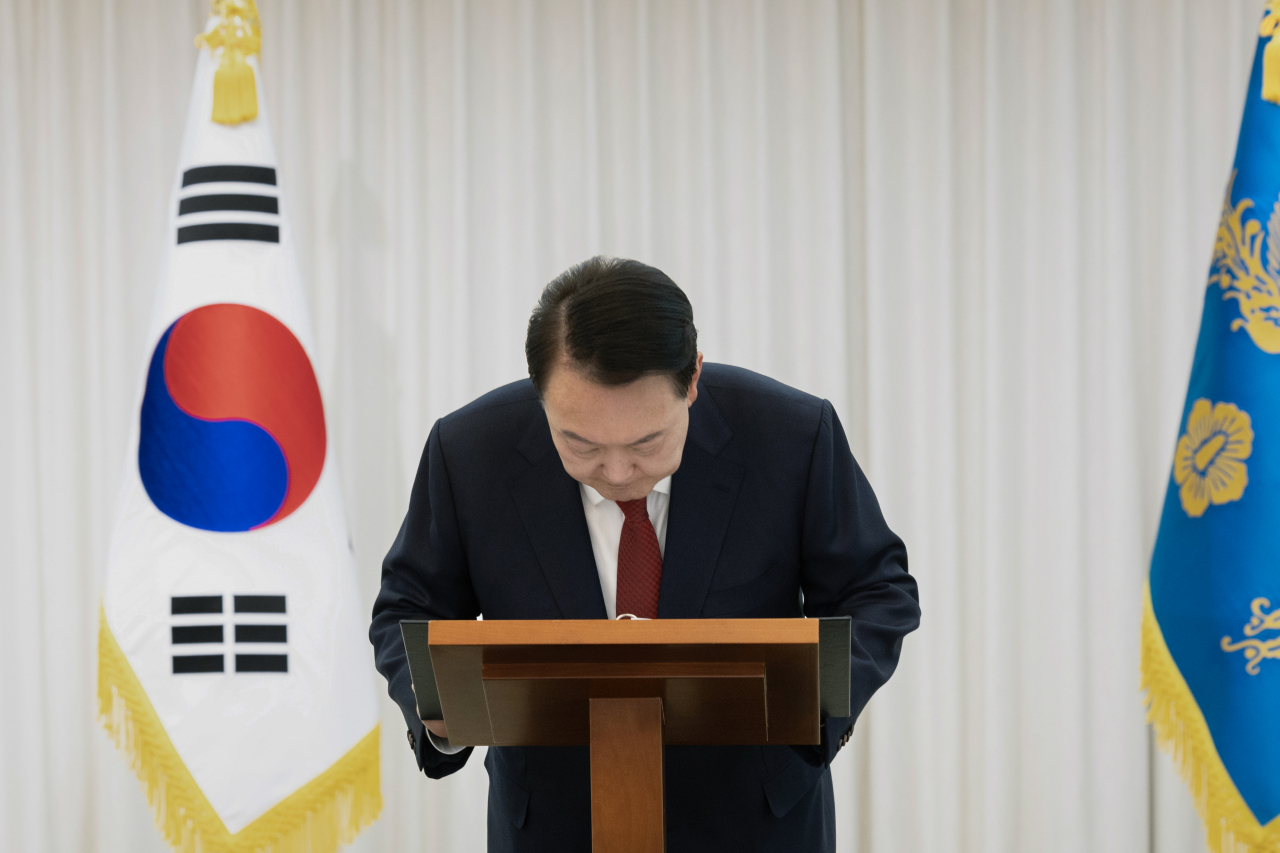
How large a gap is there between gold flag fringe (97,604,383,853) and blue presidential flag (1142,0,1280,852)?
1.94m

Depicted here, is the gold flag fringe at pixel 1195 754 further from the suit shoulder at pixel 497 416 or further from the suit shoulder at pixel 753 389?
the suit shoulder at pixel 497 416

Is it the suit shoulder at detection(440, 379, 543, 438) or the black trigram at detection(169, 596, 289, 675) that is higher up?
the suit shoulder at detection(440, 379, 543, 438)

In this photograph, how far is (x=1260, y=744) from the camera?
245 centimetres

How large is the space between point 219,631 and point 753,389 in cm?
154

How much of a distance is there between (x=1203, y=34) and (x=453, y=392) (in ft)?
8.17

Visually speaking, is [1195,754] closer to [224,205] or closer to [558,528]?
[558,528]

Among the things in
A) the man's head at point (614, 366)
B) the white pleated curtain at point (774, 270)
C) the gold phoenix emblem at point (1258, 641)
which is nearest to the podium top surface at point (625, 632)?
the man's head at point (614, 366)

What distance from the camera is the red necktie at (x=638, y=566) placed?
1.62m

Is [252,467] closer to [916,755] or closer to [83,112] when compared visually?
[83,112]

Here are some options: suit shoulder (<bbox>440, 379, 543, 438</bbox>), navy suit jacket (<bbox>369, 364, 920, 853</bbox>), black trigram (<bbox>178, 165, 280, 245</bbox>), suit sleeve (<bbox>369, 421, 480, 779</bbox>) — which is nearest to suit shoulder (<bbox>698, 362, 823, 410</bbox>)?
navy suit jacket (<bbox>369, 364, 920, 853</bbox>)

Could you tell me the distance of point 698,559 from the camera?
5.36ft

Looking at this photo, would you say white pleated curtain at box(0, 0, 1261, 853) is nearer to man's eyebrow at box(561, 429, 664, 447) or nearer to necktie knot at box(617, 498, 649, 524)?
necktie knot at box(617, 498, 649, 524)

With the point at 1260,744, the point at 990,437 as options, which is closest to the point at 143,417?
the point at 990,437

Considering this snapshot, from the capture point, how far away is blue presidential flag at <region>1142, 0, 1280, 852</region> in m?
2.46
